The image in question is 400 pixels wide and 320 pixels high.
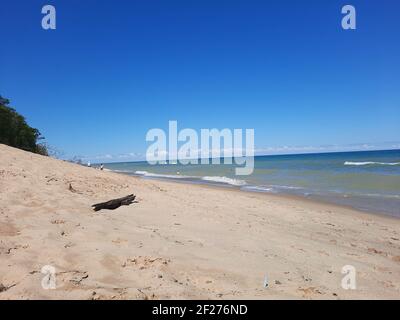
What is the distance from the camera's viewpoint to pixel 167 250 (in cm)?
531

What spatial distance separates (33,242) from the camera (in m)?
5.00

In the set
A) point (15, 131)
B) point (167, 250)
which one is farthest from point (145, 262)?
point (15, 131)

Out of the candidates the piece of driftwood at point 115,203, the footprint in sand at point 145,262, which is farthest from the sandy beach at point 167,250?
the piece of driftwood at point 115,203

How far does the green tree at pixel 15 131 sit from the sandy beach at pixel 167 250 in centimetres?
1122

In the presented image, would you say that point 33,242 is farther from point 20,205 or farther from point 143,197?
point 143,197

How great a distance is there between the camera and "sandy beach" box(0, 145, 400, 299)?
400 cm

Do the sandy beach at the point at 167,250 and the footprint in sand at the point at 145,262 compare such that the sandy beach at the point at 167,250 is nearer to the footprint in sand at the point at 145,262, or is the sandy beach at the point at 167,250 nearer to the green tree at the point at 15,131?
the footprint in sand at the point at 145,262

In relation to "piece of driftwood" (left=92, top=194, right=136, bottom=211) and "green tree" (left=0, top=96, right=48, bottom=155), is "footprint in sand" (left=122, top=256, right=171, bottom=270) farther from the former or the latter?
"green tree" (left=0, top=96, right=48, bottom=155)

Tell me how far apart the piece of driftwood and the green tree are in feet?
44.1

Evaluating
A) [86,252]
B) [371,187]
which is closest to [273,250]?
[86,252]

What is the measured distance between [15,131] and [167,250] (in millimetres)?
18247

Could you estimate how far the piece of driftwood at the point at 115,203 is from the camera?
7557 mm

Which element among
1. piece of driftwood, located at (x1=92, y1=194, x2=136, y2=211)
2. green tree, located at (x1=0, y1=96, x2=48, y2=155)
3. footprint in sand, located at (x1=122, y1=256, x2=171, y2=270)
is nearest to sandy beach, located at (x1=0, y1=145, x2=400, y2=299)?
footprint in sand, located at (x1=122, y1=256, x2=171, y2=270)
